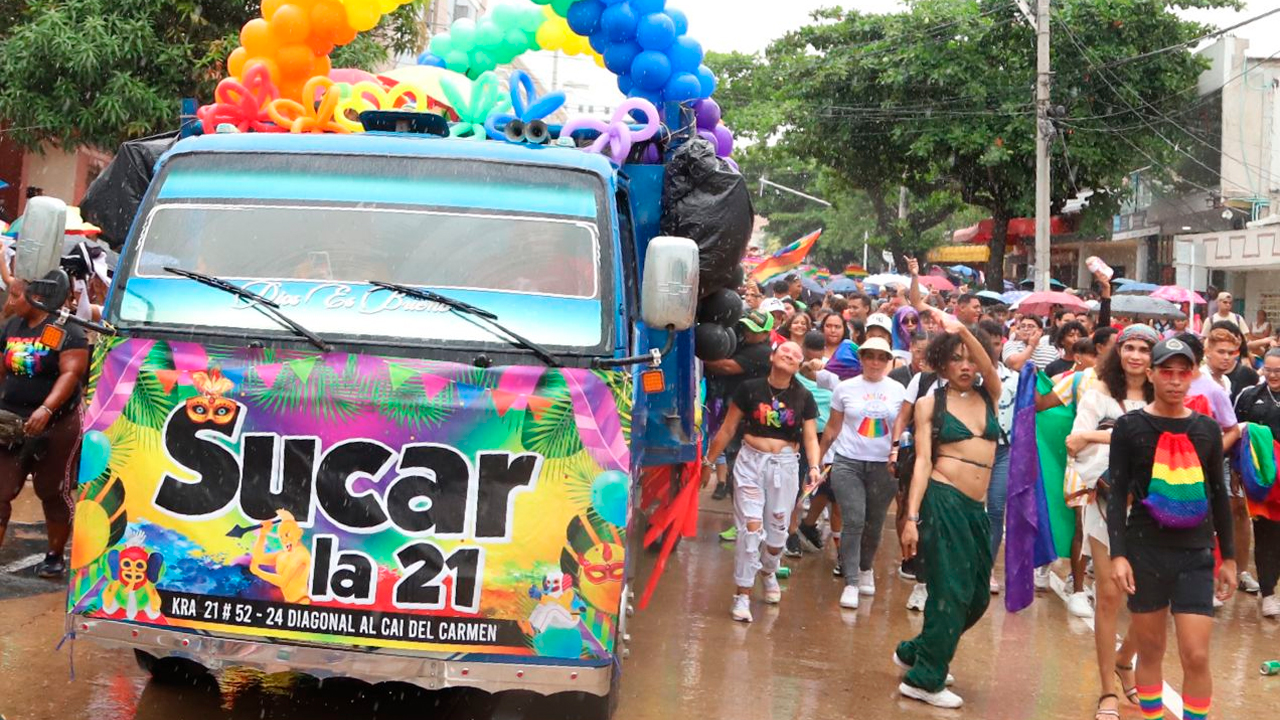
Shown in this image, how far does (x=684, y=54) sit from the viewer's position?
8.01m

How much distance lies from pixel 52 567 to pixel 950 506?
5.21 meters

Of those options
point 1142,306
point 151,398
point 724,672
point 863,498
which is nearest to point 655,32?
point 724,672

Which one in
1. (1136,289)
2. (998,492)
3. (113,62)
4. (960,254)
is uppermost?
(960,254)

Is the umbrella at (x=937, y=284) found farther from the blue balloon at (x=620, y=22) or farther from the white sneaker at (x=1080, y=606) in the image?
the blue balloon at (x=620, y=22)

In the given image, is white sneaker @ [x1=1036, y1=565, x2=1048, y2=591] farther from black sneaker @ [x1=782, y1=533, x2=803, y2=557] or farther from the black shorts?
the black shorts

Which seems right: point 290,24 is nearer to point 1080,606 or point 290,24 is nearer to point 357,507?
point 357,507

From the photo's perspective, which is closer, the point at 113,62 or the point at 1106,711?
the point at 1106,711

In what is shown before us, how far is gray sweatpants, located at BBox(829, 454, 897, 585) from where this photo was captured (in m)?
9.59

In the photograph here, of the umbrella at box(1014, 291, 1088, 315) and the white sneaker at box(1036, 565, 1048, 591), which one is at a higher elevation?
the umbrella at box(1014, 291, 1088, 315)

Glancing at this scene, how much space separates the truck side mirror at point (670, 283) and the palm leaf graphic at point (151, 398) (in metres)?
1.84

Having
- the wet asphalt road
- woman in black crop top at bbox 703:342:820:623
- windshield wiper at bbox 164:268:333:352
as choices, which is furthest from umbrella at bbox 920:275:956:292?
windshield wiper at bbox 164:268:333:352

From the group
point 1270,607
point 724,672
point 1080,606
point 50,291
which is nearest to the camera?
point 50,291

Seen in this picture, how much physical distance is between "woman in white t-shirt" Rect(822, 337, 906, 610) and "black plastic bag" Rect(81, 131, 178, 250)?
487 centimetres

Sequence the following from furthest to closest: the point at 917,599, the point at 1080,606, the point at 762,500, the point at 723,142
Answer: the point at 1080,606
the point at 917,599
the point at 762,500
the point at 723,142
